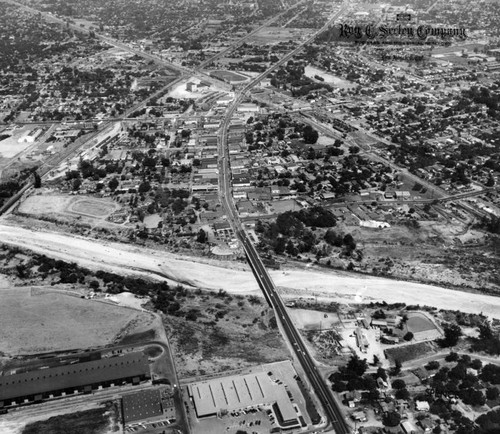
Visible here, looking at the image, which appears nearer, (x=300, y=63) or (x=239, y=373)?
(x=239, y=373)

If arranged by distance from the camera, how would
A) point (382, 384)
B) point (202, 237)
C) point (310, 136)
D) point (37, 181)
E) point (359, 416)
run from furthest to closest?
point (310, 136)
point (37, 181)
point (202, 237)
point (382, 384)
point (359, 416)

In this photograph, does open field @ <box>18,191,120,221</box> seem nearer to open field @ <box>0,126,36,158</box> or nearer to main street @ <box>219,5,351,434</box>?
main street @ <box>219,5,351,434</box>

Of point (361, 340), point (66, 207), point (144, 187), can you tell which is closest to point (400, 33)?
point (144, 187)

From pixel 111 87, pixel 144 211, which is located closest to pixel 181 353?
pixel 144 211

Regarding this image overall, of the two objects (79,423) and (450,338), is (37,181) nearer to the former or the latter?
(79,423)

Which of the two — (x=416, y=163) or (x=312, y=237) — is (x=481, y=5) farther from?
(x=312, y=237)

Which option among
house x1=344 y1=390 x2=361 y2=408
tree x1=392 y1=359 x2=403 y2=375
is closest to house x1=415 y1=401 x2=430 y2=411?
tree x1=392 y1=359 x2=403 y2=375
